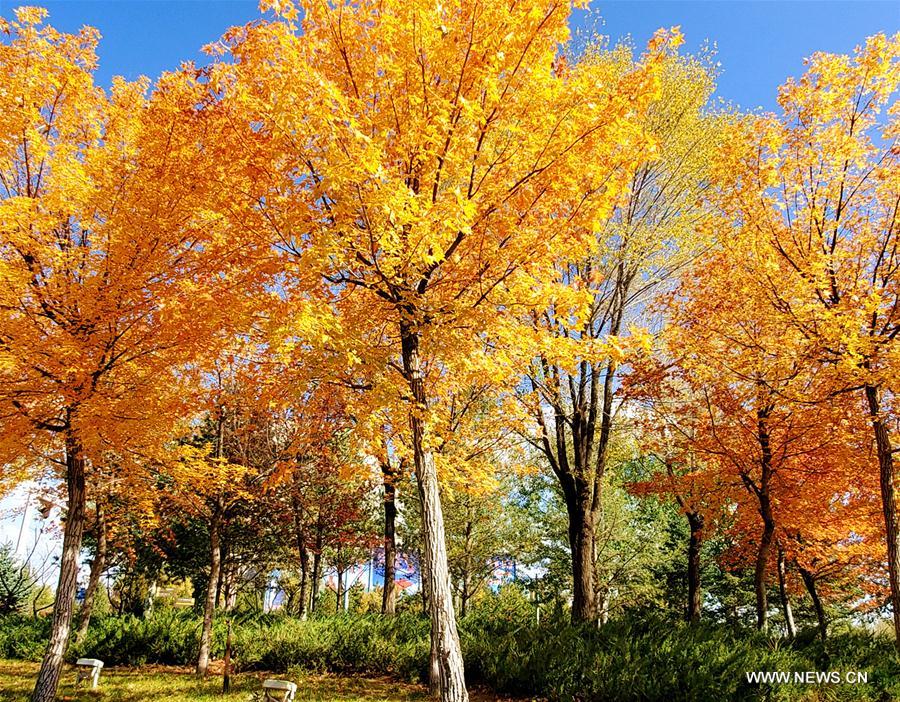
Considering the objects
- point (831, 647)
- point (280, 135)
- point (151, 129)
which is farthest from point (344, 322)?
point (831, 647)

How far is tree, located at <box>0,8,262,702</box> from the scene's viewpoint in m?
6.32

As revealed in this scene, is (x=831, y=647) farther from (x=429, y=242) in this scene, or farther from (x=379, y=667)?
(x=429, y=242)

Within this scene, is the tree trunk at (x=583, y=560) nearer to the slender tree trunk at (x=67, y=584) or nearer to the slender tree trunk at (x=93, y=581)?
the slender tree trunk at (x=67, y=584)

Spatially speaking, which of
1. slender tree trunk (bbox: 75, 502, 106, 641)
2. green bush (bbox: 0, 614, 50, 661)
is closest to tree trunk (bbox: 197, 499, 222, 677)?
slender tree trunk (bbox: 75, 502, 106, 641)

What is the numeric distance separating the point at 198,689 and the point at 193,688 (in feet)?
0.56

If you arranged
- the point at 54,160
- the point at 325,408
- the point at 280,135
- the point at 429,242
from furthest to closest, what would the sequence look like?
1. the point at 325,408
2. the point at 54,160
3. the point at 280,135
4. the point at 429,242

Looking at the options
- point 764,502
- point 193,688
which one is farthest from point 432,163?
point 764,502

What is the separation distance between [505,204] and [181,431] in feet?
21.1

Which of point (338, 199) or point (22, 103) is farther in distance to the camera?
point (22, 103)

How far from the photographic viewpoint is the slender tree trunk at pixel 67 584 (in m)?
6.91

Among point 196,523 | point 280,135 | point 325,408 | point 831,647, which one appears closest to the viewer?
point 280,135

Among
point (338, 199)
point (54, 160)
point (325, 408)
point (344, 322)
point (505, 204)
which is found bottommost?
point (325, 408)

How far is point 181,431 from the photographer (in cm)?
850

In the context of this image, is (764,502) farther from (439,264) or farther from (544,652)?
(439,264)
